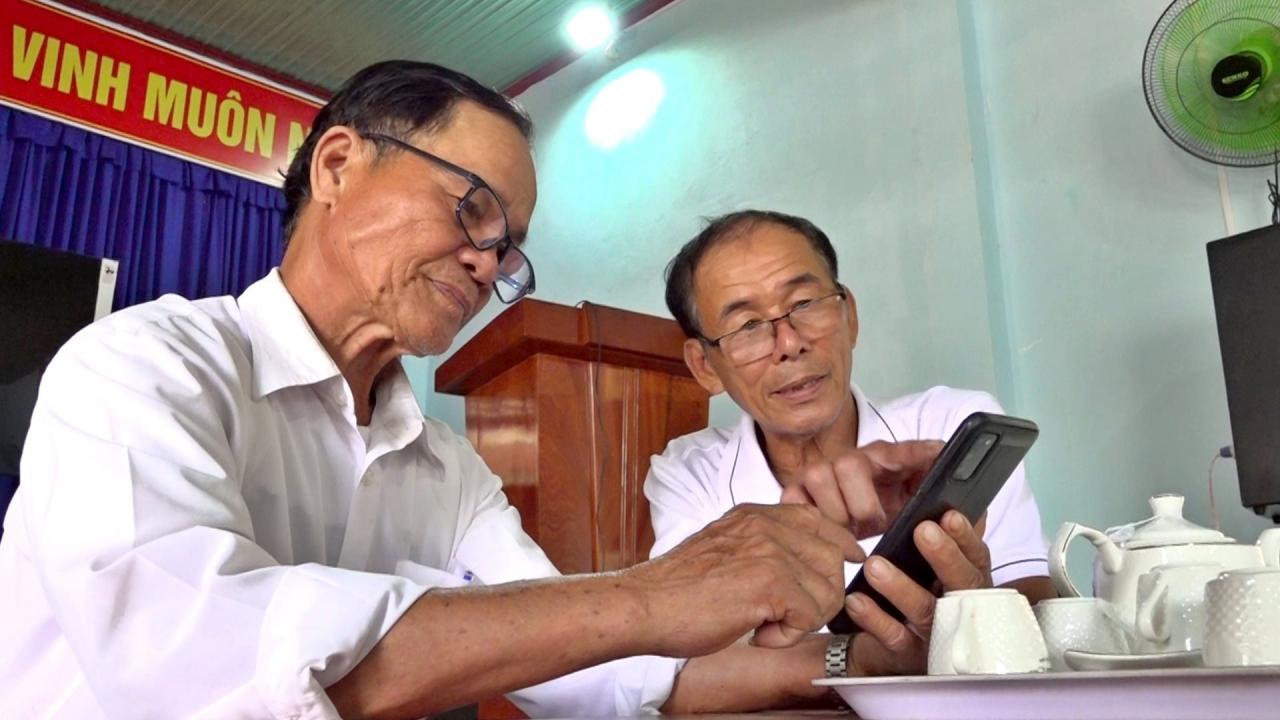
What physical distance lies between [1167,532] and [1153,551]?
3cm

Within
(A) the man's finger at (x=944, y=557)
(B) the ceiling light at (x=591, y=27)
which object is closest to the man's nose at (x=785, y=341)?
(A) the man's finger at (x=944, y=557)

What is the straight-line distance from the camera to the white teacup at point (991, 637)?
2.24 ft

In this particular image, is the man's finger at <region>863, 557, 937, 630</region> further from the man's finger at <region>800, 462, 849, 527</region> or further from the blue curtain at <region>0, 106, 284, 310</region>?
the blue curtain at <region>0, 106, 284, 310</region>

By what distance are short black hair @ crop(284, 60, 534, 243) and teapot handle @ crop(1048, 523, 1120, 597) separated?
0.84 m

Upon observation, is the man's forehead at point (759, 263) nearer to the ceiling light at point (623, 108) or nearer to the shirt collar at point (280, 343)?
the shirt collar at point (280, 343)

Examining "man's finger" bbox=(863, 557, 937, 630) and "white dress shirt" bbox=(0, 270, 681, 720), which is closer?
"white dress shirt" bbox=(0, 270, 681, 720)

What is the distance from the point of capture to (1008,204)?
2299 millimetres

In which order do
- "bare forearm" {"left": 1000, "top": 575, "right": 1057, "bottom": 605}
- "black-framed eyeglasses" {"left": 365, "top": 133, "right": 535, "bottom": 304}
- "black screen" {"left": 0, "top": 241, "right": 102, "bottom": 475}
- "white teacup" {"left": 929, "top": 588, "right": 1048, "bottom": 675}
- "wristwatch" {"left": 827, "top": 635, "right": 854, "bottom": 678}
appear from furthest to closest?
"black screen" {"left": 0, "top": 241, "right": 102, "bottom": 475} → "bare forearm" {"left": 1000, "top": 575, "right": 1057, "bottom": 605} → "black-framed eyeglasses" {"left": 365, "top": 133, "right": 535, "bottom": 304} → "wristwatch" {"left": 827, "top": 635, "right": 854, "bottom": 678} → "white teacup" {"left": 929, "top": 588, "right": 1048, "bottom": 675}

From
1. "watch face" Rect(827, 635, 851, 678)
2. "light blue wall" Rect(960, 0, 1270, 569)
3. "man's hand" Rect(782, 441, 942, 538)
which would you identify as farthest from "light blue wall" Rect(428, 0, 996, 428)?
"watch face" Rect(827, 635, 851, 678)

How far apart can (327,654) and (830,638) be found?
63cm

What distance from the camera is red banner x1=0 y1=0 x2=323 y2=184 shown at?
10.5 ft

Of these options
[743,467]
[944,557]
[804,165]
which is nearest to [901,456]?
[944,557]

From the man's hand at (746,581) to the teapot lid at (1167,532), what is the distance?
25cm

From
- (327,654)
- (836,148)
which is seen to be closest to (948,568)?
(327,654)
